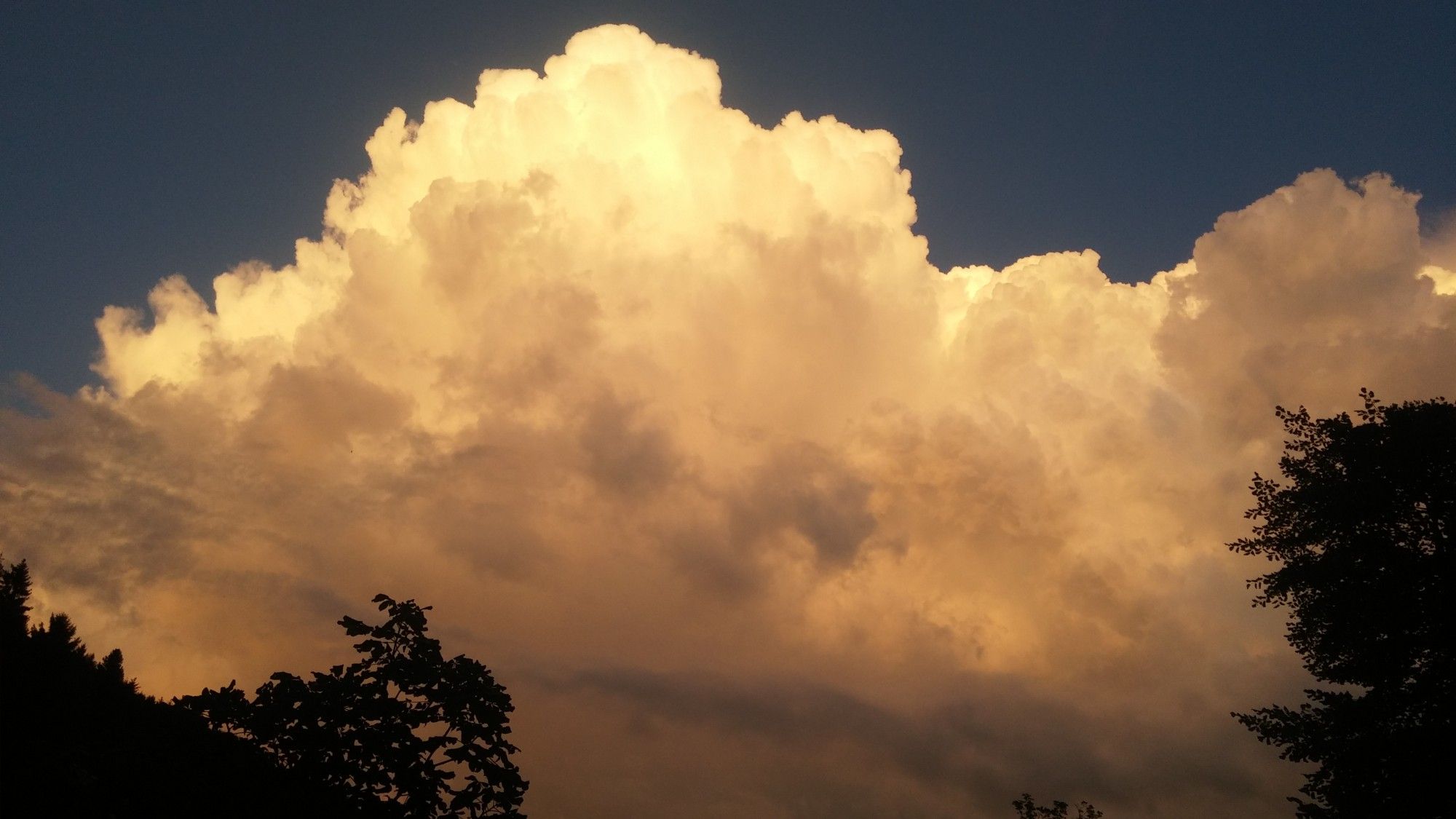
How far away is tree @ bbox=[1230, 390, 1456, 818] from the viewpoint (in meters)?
23.0

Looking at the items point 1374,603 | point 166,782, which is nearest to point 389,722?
point 166,782

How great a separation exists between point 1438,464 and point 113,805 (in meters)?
32.7

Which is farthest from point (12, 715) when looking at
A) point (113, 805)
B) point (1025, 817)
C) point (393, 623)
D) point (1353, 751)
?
point (1025, 817)

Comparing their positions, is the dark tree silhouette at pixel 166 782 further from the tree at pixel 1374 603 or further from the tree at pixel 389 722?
the tree at pixel 1374 603

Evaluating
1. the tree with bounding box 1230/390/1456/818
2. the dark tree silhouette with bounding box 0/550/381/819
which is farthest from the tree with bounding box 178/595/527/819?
the tree with bounding box 1230/390/1456/818

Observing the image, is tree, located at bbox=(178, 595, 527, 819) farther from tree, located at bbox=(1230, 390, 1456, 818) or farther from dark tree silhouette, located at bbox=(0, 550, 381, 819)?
tree, located at bbox=(1230, 390, 1456, 818)

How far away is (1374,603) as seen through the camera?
78.4ft

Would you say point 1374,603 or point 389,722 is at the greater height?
point 1374,603

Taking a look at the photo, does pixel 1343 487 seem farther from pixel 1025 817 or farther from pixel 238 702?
pixel 1025 817

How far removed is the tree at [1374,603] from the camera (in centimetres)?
2298

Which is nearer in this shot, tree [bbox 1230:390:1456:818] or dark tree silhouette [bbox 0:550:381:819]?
dark tree silhouette [bbox 0:550:381:819]

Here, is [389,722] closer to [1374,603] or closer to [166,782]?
[166,782]

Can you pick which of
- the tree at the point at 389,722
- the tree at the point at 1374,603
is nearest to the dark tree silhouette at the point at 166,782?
the tree at the point at 389,722

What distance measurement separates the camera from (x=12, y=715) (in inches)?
1344
